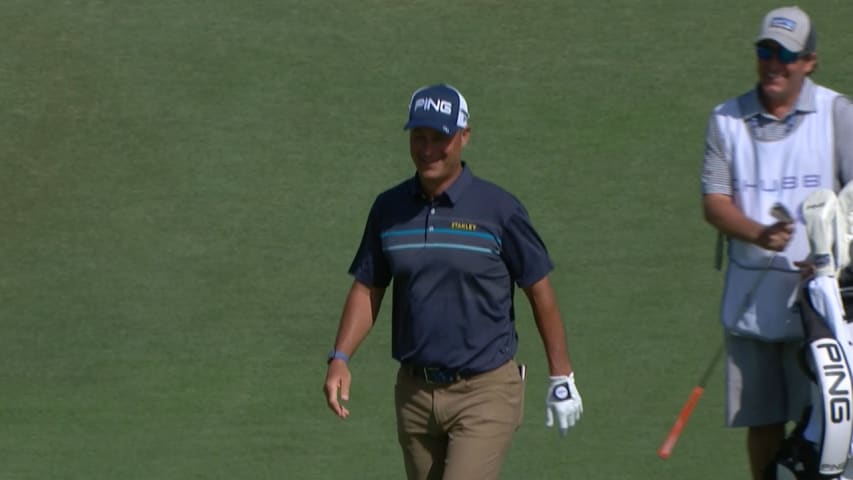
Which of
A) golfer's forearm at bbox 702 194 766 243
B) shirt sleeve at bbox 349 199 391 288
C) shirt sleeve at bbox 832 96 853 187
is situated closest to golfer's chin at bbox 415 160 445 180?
shirt sleeve at bbox 349 199 391 288

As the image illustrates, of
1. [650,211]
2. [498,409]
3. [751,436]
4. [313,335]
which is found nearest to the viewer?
[498,409]

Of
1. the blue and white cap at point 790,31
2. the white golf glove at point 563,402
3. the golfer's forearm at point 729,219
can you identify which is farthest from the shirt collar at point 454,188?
the blue and white cap at point 790,31

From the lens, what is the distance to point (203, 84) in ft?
36.5

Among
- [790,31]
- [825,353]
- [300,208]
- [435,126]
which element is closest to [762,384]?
[825,353]

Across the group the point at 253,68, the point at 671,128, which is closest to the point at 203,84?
the point at 253,68

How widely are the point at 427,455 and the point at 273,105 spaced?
16.0ft

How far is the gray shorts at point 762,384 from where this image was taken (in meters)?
7.03

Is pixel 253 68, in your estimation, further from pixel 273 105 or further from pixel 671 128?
pixel 671 128

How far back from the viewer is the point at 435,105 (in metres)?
A: 6.34

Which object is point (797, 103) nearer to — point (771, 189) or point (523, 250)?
point (771, 189)

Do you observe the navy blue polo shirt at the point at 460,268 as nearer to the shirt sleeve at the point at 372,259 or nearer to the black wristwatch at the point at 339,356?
the shirt sleeve at the point at 372,259

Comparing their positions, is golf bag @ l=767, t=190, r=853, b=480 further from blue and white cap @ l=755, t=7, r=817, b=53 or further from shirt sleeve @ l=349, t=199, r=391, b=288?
shirt sleeve @ l=349, t=199, r=391, b=288

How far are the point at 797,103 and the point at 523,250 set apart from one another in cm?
133

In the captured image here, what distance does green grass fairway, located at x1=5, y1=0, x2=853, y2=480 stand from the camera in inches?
347
